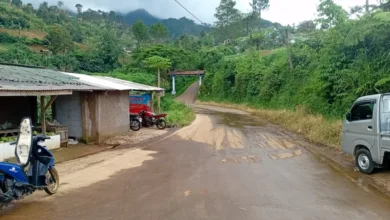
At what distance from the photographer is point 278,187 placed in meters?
7.24

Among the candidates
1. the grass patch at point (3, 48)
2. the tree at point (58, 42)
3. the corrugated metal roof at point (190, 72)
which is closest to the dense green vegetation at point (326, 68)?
the corrugated metal roof at point (190, 72)

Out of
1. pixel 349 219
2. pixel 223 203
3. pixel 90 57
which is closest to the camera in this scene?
pixel 349 219

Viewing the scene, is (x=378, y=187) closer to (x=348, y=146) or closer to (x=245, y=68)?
(x=348, y=146)

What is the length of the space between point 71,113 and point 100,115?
1304 millimetres

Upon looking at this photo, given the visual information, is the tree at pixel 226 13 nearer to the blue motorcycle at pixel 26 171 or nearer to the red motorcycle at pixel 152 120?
the red motorcycle at pixel 152 120

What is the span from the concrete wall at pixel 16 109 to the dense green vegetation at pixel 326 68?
14557 millimetres

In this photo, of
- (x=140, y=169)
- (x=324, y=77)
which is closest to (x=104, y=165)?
(x=140, y=169)

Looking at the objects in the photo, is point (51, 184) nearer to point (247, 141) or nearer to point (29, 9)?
point (247, 141)

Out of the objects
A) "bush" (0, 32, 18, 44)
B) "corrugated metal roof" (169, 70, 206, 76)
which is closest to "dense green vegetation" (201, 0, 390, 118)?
"corrugated metal roof" (169, 70, 206, 76)

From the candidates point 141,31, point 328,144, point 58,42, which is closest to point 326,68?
point 328,144

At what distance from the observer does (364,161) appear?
27.8ft

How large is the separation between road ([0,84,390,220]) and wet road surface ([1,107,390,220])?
0.02m

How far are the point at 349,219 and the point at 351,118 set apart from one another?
437 cm

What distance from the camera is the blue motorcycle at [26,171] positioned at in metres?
5.68
